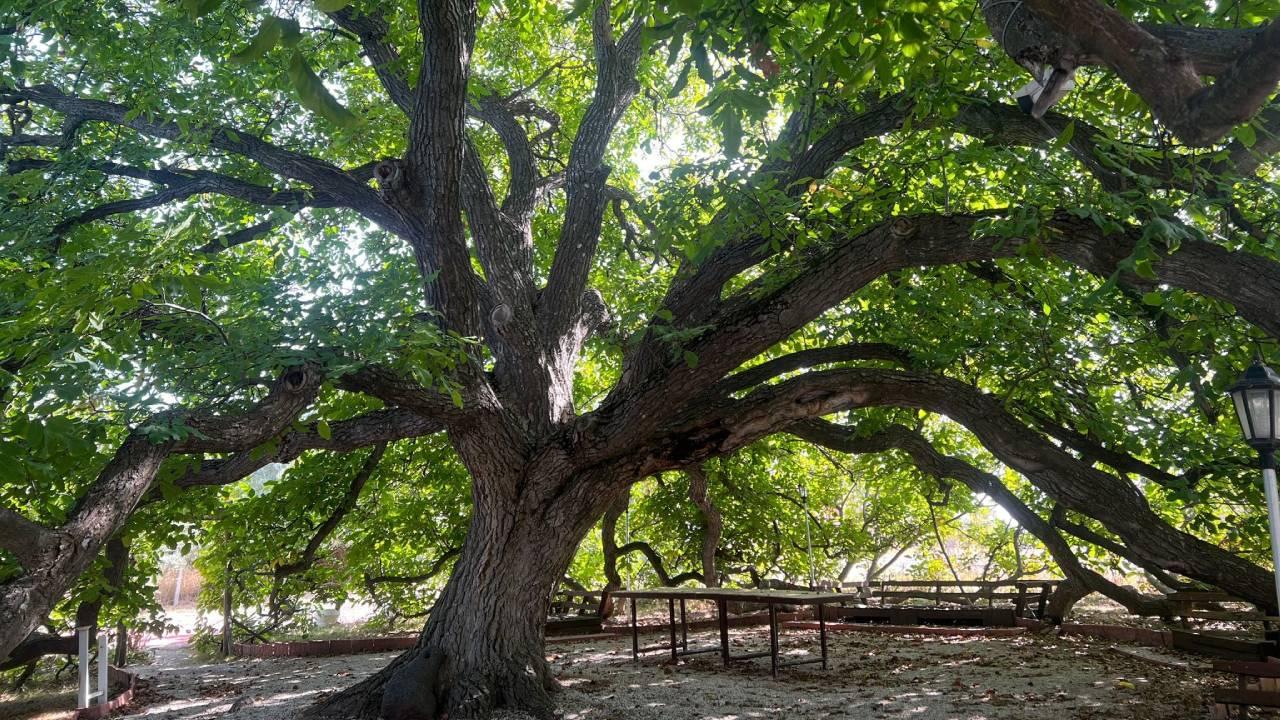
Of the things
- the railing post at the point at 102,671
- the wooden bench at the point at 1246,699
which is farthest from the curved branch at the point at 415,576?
the wooden bench at the point at 1246,699

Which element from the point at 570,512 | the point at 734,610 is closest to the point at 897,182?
the point at 570,512

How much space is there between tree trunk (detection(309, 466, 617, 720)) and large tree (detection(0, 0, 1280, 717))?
2 centimetres

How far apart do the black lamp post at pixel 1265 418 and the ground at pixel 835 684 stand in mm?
1945

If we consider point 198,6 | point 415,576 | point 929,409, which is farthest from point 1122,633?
point 198,6

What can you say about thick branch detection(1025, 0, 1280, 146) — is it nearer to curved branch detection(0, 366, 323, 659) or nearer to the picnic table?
curved branch detection(0, 366, 323, 659)

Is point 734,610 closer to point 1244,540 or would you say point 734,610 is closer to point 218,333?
point 1244,540

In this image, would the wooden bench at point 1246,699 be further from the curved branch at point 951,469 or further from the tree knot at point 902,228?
the tree knot at point 902,228

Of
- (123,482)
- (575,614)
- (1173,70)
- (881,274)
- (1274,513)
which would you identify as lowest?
(575,614)

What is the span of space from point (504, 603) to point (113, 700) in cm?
407

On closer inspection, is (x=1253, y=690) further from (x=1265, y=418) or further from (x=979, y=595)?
(x=979, y=595)

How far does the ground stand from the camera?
6.42m

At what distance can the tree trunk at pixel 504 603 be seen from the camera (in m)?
6.25

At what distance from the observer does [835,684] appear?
763 cm

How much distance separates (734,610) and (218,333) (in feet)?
36.0
